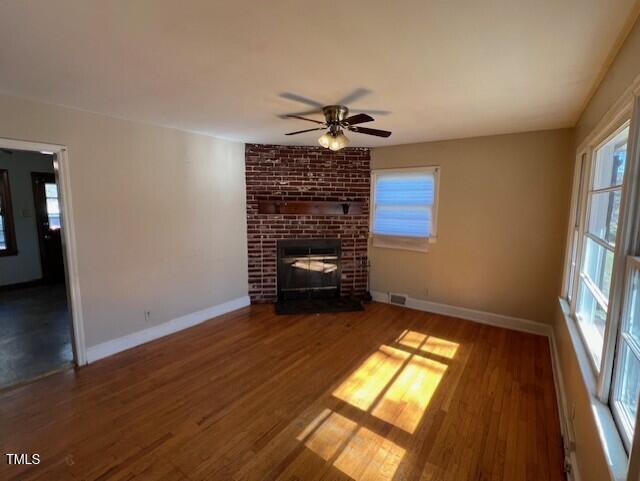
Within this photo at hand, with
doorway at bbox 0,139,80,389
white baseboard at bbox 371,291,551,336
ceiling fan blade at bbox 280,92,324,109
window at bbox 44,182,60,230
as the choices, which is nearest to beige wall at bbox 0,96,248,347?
doorway at bbox 0,139,80,389

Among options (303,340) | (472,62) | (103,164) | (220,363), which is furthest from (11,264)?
(472,62)

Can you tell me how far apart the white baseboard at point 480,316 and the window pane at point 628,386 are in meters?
2.51

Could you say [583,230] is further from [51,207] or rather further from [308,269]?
[51,207]

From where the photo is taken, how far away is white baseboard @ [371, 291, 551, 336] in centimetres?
360

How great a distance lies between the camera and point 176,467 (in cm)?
178

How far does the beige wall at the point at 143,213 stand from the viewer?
2781 millimetres

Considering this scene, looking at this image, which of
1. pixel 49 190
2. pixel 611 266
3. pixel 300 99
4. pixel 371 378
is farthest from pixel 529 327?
pixel 49 190

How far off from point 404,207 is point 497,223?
1.20m

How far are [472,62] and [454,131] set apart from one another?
1863 millimetres

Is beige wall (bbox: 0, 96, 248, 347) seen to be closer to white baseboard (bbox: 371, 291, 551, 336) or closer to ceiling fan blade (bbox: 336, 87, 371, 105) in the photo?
ceiling fan blade (bbox: 336, 87, 371, 105)

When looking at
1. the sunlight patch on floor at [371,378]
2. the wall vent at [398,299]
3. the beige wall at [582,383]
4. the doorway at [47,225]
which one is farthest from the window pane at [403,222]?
the doorway at [47,225]

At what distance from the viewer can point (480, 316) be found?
3947 mm

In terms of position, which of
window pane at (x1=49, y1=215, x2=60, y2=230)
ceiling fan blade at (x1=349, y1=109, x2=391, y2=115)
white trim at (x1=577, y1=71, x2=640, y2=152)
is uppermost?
ceiling fan blade at (x1=349, y1=109, x2=391, y2=115)

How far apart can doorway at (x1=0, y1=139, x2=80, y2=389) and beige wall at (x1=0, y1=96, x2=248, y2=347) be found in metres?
0.97
